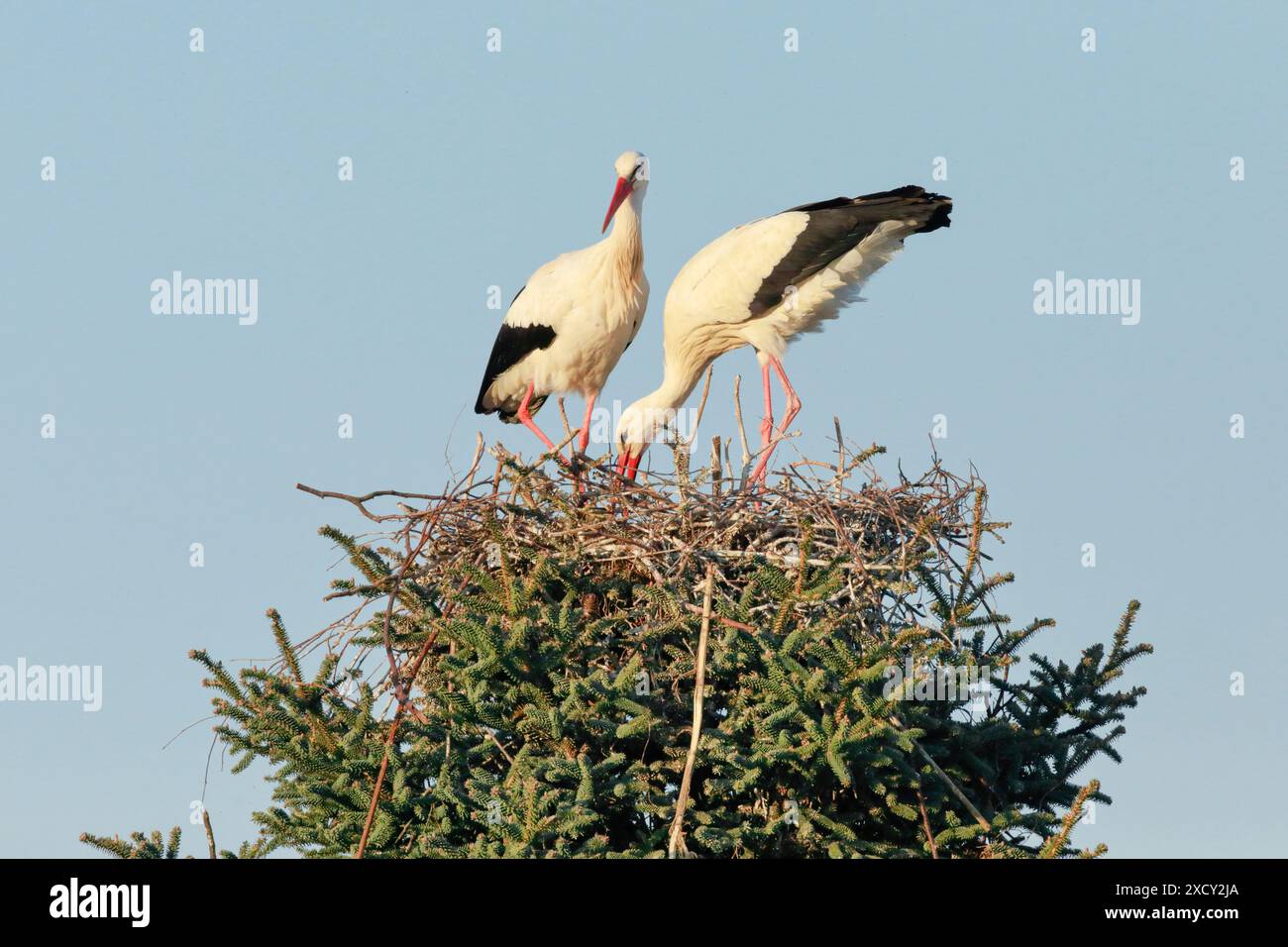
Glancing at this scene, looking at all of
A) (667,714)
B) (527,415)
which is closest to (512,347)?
(527,415)

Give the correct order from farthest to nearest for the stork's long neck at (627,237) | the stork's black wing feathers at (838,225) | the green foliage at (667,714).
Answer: the stork's long neck at (627,237) → the stork's black wing feathers at (838,225) → the green foliage at (667,714)

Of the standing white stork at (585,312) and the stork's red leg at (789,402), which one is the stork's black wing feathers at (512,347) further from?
the stork's red leg at (789,402)

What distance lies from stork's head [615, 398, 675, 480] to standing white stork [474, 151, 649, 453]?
21.7 inches

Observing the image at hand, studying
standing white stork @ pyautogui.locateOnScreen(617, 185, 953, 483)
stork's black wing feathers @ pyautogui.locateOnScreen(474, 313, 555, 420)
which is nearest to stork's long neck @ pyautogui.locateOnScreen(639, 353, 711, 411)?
standing white stork @ pyautogui.locateOnScreen(617, 185, 953, 483)

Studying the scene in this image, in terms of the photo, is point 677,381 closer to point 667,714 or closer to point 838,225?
point 838,225

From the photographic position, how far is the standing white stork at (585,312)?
10.7 meters

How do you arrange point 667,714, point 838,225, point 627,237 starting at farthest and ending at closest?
1. point 627,237
2. point 838,225
3. point 667,714

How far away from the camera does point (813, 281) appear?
10492 millimetres

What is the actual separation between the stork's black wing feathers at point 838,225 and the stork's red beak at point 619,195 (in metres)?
1.05

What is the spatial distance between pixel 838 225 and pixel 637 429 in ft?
5.88

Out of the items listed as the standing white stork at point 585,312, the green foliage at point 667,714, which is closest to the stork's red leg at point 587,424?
the standing white stork at point 585,312

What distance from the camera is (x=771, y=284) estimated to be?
1038cm

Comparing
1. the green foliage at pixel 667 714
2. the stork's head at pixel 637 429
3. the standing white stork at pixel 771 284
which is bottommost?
the green foliage at pixel 667 714
